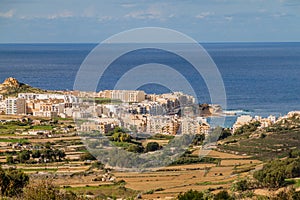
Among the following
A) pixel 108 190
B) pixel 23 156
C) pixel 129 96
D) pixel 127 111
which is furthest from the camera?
pixel 129 96

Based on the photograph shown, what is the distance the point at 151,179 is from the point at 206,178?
1194 millimetres

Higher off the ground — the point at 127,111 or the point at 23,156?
the point at 127,111

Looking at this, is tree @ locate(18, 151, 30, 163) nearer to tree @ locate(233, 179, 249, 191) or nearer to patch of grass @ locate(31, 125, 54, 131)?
patch of grass @ locate(31, 125, 54, 131)

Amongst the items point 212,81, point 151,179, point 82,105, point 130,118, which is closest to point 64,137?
point 130,118

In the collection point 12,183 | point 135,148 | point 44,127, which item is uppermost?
point 44,127

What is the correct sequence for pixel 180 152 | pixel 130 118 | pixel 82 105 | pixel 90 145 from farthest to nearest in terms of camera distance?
pixel 82 105
pixel 130 118
pixel 90 145
pixel 180 152

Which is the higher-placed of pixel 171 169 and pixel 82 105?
pixel 82 105

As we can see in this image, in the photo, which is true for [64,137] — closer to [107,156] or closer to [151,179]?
[107,156]

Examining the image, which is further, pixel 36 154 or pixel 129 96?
pixel 129 96

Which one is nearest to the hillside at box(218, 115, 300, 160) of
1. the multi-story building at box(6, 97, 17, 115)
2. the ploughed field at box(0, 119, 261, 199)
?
the ploughed field at box(0, 119, 261, 199)

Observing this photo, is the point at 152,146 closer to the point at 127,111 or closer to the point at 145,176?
the point at 145,176

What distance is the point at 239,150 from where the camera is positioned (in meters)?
15.9

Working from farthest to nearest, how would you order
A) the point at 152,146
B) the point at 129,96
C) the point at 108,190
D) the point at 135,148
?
the point at 129,96 → the point at 152,146 → the point at 135,148 → the point at 108,190

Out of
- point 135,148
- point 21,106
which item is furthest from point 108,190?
point 21,106
